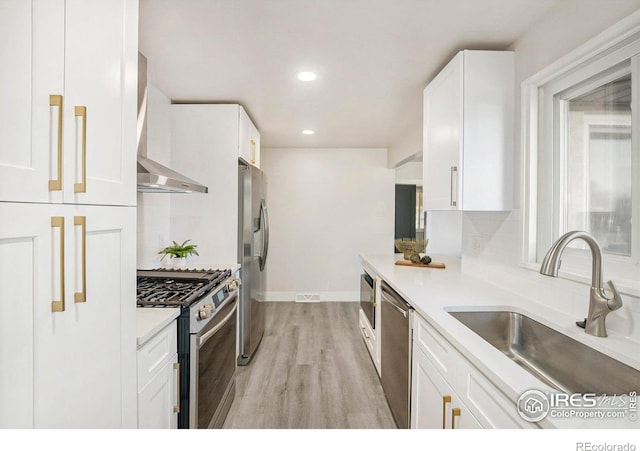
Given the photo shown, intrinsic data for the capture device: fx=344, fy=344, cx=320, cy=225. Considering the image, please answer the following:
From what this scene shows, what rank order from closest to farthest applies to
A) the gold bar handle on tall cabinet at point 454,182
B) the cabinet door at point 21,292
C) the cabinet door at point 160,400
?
the cabinet door at point 21,292
the cabinet door at point 160,400
the gold bar handle on tall cabinet at point 454,182

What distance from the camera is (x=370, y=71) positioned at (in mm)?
2441

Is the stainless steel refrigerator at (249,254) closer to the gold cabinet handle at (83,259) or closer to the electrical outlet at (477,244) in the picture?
the electrical outlet at (477,244)

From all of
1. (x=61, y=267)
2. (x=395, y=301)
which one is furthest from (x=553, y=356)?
(x=61, y=267)

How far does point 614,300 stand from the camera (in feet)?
4.13

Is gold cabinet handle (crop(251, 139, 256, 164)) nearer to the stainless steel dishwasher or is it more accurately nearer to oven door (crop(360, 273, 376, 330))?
oven door (crop(360, 273, 376, 330))

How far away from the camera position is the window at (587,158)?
1.33 m

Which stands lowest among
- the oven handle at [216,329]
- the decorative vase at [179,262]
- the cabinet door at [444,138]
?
the oven handle at [216,329]

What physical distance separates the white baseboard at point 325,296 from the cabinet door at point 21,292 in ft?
15.7

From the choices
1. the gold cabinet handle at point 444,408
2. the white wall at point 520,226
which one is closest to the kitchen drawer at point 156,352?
the gold cabinet handle at point 444,408

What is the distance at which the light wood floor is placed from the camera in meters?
2.30

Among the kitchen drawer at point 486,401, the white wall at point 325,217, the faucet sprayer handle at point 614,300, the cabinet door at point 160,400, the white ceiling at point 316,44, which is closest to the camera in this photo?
A: the kitchen drawer at point 486,401

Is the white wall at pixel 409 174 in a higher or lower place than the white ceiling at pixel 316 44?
lower

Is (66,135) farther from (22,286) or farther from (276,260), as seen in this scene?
(276,260)

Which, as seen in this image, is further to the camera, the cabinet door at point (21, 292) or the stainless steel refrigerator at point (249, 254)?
the stainless steel refrigerator at point (249, 254)
